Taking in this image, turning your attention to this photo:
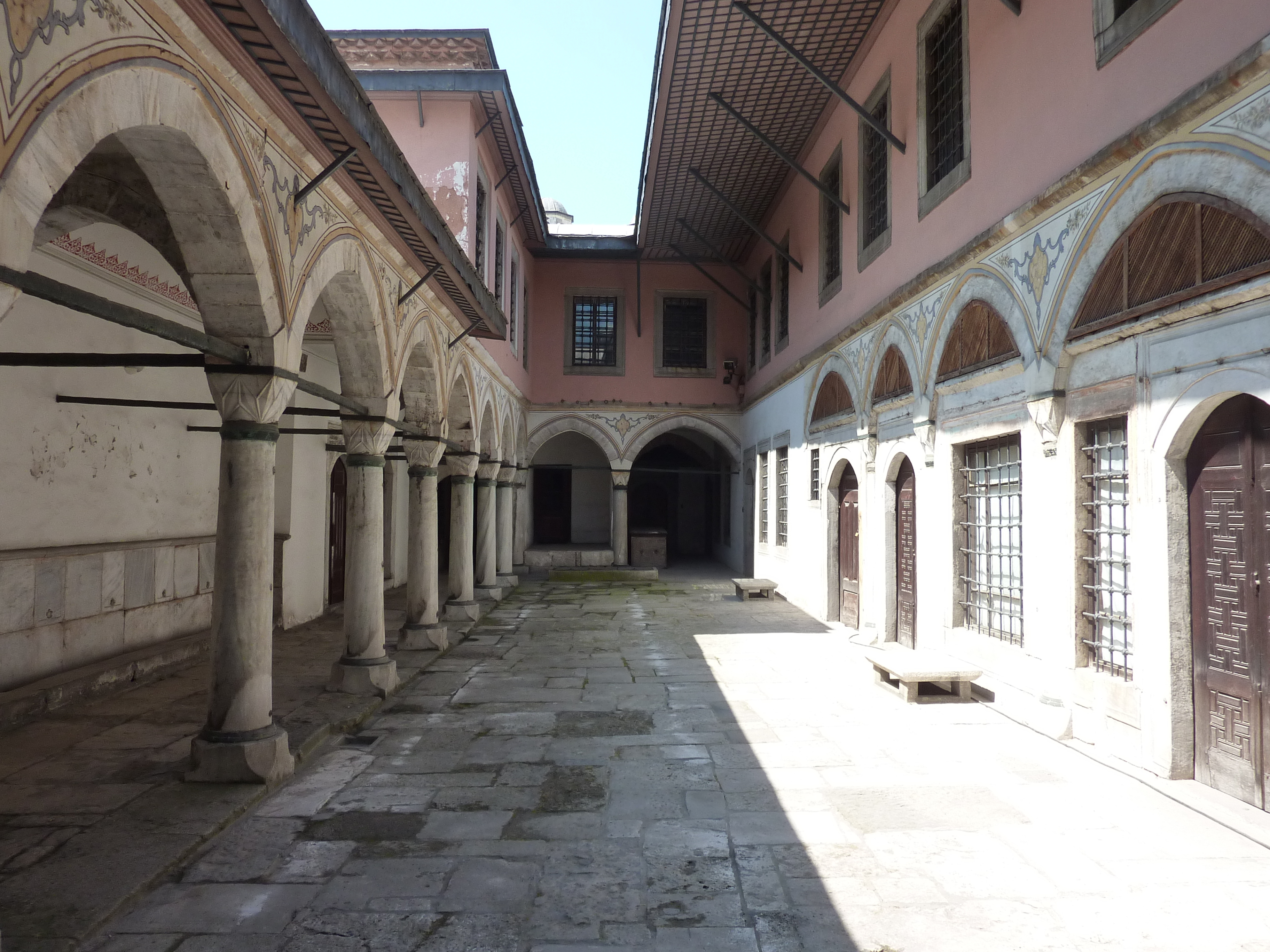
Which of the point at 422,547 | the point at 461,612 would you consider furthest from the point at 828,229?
the point at 461,612

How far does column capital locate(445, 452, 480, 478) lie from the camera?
1066cm

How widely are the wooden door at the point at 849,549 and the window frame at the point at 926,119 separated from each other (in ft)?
11.5

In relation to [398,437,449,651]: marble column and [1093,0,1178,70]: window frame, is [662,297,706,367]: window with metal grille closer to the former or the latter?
[398,437,449,651]: marble column

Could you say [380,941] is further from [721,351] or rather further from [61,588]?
[721,351]

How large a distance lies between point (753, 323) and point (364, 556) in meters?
11.9

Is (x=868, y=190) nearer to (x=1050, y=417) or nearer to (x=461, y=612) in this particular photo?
(x=1050, y=417)

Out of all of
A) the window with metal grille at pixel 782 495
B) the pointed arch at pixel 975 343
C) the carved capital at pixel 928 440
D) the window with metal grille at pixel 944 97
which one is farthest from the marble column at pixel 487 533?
the window with metal grille at pixel 944 97

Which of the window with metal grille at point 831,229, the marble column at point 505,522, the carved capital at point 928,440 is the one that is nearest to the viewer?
the carved capital at point 928,440

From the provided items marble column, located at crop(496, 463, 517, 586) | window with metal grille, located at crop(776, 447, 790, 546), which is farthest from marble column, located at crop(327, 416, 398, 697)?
window with metal grille, located at crop(776, 447, 790, 546)

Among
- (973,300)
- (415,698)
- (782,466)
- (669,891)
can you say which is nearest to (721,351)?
(782,466)

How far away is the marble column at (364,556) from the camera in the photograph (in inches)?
265

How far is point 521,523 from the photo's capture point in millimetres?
17844

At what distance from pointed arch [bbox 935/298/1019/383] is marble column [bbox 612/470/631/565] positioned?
10611 mm

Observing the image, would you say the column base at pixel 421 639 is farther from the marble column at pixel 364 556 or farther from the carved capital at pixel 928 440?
the carved capital at pixel 928 440
